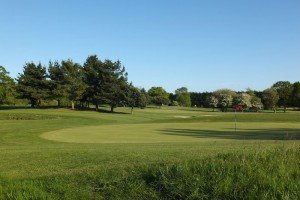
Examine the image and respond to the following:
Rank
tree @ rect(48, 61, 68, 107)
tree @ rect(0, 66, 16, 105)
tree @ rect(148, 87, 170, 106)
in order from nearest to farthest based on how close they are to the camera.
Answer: tree @ rect(48, 61, 68, 107), tree @ rect(0, 66, 16, 105), tree @ rect(148, 87, 170, 106)

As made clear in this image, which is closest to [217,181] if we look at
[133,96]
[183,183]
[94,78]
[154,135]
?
[183,183]

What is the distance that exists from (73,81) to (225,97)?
202ft

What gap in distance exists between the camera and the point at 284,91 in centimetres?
12275

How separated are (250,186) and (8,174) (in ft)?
18.1

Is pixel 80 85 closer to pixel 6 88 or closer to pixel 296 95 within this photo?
pixel 6 88

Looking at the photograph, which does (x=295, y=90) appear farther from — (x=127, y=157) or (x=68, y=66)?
(x=127, y=157)

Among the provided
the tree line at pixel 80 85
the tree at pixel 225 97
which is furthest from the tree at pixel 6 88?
the tree at pixel 225 97

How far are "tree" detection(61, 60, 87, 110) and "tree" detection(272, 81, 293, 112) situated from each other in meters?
64.5

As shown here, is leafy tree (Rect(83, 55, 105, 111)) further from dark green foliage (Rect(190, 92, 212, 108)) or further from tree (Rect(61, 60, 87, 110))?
dark green foliage (Rect(190, 92, 212, 108))

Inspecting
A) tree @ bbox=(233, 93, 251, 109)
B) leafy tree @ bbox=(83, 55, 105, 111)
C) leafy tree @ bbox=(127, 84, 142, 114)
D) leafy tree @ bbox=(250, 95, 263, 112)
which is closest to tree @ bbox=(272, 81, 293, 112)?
leafy tree @ bbox=(250, 95, 263, 112)

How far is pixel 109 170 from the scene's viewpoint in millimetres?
9672

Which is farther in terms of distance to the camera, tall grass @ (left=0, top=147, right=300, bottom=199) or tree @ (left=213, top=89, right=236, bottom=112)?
tree @ (left=213, top=89, right=236, bottom=112)

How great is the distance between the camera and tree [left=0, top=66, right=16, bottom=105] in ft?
302

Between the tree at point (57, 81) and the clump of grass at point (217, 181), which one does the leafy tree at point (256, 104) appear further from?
the clump of grass at point (217, 181)
